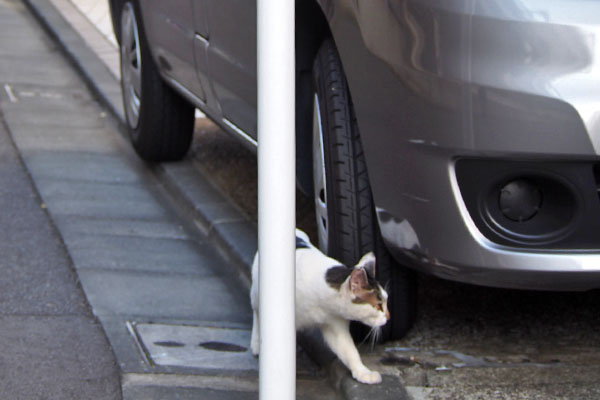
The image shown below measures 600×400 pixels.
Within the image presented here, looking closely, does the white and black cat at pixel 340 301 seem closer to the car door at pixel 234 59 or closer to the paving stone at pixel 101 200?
the car door at pixel 234 59

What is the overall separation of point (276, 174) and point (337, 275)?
715 millimetres

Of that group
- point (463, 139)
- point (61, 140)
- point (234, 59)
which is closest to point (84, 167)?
point (61, 140)

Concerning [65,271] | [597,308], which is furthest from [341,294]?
[65,271]

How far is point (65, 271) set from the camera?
4.02m

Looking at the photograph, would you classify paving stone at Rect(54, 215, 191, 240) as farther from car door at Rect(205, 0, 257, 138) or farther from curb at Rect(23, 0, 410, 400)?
car door at Rect(205, 0, 257, 138)

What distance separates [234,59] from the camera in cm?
374

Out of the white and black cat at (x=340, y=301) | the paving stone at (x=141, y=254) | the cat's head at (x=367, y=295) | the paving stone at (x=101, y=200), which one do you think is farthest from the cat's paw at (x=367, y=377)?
the paving stone at (x=101, y=200)

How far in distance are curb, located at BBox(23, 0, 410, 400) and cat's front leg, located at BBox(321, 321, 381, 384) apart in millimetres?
25

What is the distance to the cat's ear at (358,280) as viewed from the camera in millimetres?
2810

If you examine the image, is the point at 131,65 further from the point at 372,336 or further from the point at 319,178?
the point at 372,336

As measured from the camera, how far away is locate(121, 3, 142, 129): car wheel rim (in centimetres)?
538

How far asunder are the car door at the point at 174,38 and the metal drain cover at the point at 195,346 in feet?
3.96

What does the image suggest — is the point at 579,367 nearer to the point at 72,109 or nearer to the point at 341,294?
the point at 341,294

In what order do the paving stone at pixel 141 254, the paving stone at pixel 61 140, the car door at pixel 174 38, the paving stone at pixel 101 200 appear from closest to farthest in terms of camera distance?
the paving stone at pixel 141 254
the car door at pixel 174 38
the paving stone at pixel 101 200
the paving stone at pixel 61 140
